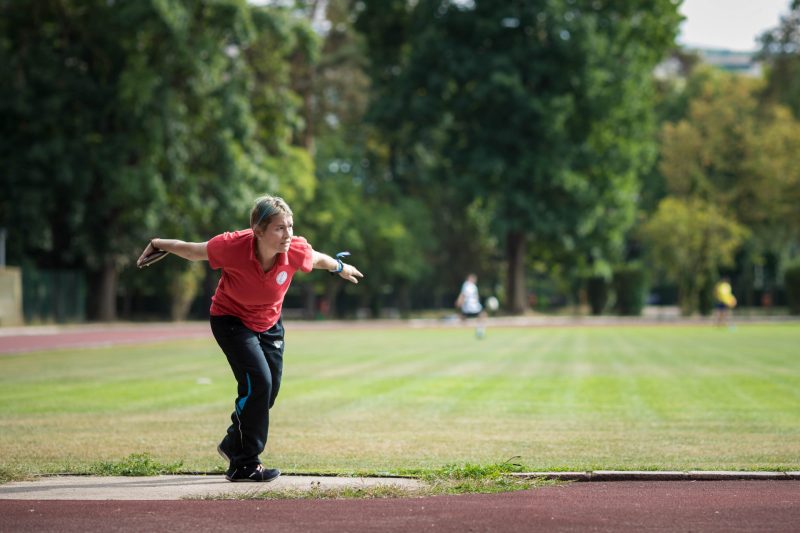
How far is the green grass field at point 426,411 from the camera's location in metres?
8.96

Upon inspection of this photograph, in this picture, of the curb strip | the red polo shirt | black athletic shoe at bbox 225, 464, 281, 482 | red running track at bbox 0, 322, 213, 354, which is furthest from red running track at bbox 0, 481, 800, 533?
red running track at bbox 0, 322, 213, 354

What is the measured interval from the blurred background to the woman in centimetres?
3423

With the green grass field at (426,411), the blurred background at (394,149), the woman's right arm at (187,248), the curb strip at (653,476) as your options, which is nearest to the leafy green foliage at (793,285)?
the blurred background at (394,149)

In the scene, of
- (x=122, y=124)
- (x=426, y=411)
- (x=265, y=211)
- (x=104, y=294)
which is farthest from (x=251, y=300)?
(x=104, y=294)

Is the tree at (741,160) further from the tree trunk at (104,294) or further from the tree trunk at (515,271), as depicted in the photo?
the tree trunk at (104,294)

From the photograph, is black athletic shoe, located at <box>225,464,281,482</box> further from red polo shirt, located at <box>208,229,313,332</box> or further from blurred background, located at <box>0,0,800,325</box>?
blurred background, located at <box>0,0,800,325</box>

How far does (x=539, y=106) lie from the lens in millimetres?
49719

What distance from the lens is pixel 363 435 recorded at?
10.3 m

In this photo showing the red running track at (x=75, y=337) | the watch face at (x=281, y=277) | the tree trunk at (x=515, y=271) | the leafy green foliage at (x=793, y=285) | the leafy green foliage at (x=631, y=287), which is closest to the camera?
the watch face at (x=281, y=277)

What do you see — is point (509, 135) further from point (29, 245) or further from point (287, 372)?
point (287, 372)

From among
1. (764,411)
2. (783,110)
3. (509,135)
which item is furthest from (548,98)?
(764,411)

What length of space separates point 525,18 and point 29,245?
1026 inches

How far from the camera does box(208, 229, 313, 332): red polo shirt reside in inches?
300

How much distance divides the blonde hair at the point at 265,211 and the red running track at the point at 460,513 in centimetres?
199
